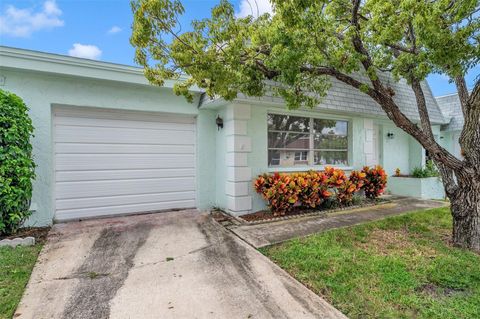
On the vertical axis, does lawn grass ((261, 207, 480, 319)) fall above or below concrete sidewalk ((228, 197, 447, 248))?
below

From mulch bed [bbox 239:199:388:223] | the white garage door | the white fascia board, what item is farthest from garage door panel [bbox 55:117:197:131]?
mulch bed [bbox 239:199:388:223]

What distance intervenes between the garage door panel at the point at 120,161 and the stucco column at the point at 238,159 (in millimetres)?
1274

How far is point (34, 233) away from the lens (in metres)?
4.58

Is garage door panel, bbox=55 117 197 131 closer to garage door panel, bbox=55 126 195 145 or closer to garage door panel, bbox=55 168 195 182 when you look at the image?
garage door panel, bbox=55 126 195 145

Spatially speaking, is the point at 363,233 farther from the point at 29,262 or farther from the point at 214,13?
the point at 29,262

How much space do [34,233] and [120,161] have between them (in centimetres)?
203

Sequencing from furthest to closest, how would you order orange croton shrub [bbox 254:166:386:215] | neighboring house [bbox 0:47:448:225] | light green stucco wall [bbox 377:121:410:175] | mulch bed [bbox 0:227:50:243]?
light green stucco wall [bbox 377:121:410:175], orange croton shrub [bbox 254:166:386:215], neighboring house [bbox 0:47:448:225], mulch bed [bbox 0:227:50:243]

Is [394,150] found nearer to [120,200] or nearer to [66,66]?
[120,200]

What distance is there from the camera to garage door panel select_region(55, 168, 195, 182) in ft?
A: 17.7

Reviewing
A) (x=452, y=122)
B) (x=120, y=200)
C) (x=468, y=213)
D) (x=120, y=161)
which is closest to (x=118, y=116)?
(x=120, y=161)

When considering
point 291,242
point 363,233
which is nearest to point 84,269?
point 291,242

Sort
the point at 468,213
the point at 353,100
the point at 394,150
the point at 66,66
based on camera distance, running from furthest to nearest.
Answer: the point at 394,150 → the point at 353,100 → the point at 66,66 → the point at 468,213

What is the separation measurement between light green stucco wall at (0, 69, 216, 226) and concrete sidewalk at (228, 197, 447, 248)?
11.3ft

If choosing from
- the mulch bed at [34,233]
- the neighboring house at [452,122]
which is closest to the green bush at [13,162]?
the mulch bed at [34,233]
